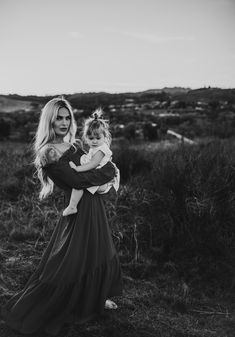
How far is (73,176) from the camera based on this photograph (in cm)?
276

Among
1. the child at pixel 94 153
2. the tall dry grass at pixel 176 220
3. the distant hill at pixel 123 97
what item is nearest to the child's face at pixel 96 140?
the child at pixel 94 153

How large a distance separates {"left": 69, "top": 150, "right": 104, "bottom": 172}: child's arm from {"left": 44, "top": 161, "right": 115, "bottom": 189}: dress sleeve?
0.11ft

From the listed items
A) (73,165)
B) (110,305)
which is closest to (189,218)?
(110,305)

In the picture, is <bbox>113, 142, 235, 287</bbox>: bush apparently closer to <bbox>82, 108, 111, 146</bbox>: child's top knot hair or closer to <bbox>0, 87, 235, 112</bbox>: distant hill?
<bbox>82, 108, 111, 146</bbox>: child's top knot hair

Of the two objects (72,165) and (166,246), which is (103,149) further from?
(166,246)

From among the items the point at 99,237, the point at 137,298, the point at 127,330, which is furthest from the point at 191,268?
the point at 99,237

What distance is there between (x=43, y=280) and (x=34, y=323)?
0.32m

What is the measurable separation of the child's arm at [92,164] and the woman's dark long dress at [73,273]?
0.05 meters

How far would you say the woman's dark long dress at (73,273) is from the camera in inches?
114

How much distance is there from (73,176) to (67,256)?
2.12ft

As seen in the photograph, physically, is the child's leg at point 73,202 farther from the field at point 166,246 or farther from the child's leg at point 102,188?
the field at point 166,246

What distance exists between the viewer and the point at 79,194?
9.41ft

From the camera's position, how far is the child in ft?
9.37

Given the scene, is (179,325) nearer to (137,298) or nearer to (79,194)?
(137,298)
